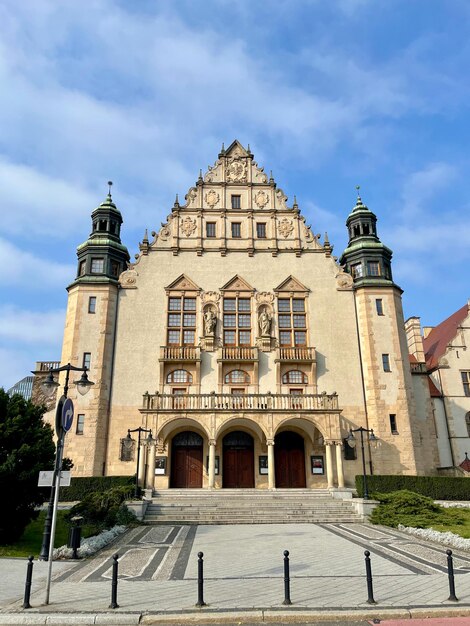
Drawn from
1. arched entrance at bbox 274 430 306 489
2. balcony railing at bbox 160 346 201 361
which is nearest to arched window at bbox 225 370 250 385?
balcony railing at bbox 160 346 201 361

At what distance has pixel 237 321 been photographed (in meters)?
32.8

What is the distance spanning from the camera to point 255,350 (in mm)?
31453

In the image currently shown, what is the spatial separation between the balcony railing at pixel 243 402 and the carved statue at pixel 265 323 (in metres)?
5.05

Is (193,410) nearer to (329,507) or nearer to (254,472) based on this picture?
(254,472)

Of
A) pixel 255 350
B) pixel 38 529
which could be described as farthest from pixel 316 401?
pixel 38 529

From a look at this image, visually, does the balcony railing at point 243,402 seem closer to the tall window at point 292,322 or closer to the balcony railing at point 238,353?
Result: the balcony railing at point 238,353

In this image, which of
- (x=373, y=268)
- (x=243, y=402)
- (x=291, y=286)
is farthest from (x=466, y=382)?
(x=243, y=402)

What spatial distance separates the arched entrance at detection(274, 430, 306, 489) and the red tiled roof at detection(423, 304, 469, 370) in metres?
13.0

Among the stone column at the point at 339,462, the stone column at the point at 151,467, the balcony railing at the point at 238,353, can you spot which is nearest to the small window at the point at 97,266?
the balcony railing at the point at 238,353

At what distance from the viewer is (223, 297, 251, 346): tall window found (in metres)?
32.4

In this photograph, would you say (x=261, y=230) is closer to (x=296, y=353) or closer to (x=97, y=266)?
(x=296, y=353)

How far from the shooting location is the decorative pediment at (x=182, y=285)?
33.4 meters

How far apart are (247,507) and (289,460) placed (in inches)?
320

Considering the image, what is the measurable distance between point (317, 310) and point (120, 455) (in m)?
15.6
